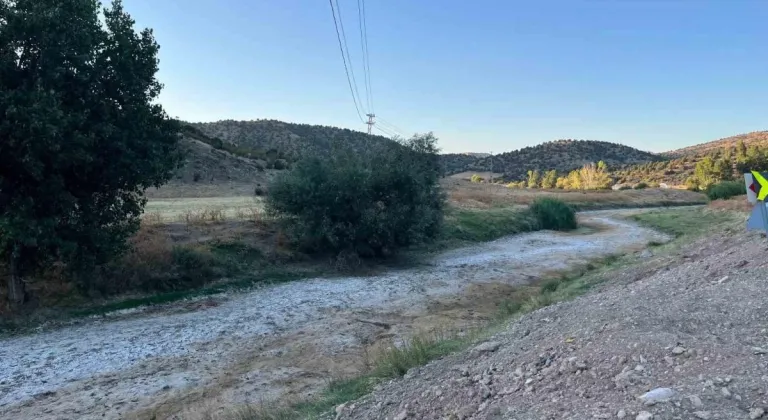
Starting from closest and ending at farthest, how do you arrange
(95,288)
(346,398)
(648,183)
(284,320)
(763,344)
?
(763,344) → (346,398) → (284,320) → (95,288) → (648,183)

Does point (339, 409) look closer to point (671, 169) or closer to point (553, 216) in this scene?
point (553, 216)

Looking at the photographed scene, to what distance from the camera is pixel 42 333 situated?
13.4m

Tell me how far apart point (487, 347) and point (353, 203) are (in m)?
15.1

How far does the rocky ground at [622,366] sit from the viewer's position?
4422 mm

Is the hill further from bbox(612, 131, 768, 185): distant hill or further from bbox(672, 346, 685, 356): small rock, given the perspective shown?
bbox(672, 346, 685, 356): small rock

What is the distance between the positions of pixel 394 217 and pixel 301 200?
397cm

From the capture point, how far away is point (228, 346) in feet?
41.1

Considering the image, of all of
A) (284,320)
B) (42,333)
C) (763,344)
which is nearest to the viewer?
(763,344)

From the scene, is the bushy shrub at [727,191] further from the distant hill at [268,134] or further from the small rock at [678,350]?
the small rock at [678,350]

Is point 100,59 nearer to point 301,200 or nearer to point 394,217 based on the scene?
point 301,200

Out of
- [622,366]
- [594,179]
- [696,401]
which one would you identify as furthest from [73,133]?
[594,179]

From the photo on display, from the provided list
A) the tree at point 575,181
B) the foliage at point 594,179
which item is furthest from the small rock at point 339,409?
the tree at point 575,181

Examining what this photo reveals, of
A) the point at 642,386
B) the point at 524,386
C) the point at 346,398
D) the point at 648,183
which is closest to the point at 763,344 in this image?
the point at 642,386

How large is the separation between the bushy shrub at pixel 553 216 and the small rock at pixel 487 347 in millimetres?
33260
